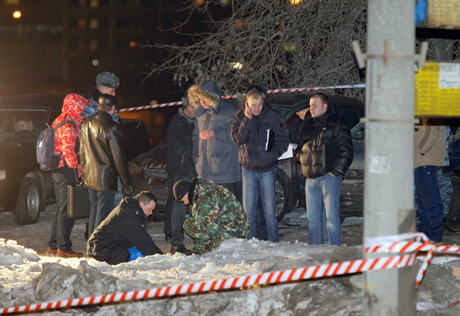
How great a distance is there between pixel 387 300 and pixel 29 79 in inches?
984

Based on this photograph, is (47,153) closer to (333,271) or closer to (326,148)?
(326,148)

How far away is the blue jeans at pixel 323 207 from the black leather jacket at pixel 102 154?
2.25m

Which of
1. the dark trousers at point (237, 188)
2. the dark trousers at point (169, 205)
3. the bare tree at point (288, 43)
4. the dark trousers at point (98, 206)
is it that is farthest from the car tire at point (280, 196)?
the dark trousers at point (98, 206)

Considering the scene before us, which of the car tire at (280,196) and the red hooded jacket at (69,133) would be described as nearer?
the red hooded jacket at (69,133)

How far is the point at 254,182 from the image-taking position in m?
7.31

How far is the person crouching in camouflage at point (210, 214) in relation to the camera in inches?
253

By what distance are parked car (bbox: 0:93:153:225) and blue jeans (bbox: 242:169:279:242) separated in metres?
3.68

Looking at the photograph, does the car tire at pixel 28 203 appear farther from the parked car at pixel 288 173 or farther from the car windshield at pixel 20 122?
the parked car at pixel 288 173

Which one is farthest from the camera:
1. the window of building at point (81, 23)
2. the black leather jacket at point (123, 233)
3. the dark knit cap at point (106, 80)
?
the window of building at point (81, 23)

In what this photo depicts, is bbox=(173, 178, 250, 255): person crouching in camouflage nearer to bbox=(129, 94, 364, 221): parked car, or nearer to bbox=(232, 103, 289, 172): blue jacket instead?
bbox=(232, 103, 289, 172): blue jacket

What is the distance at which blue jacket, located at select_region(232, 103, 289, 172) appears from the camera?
7219 mm

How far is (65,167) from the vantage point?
7621 millimetres

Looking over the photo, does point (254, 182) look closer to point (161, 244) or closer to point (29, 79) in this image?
point (161, 244)

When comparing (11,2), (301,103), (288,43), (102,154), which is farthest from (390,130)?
(11,2)
